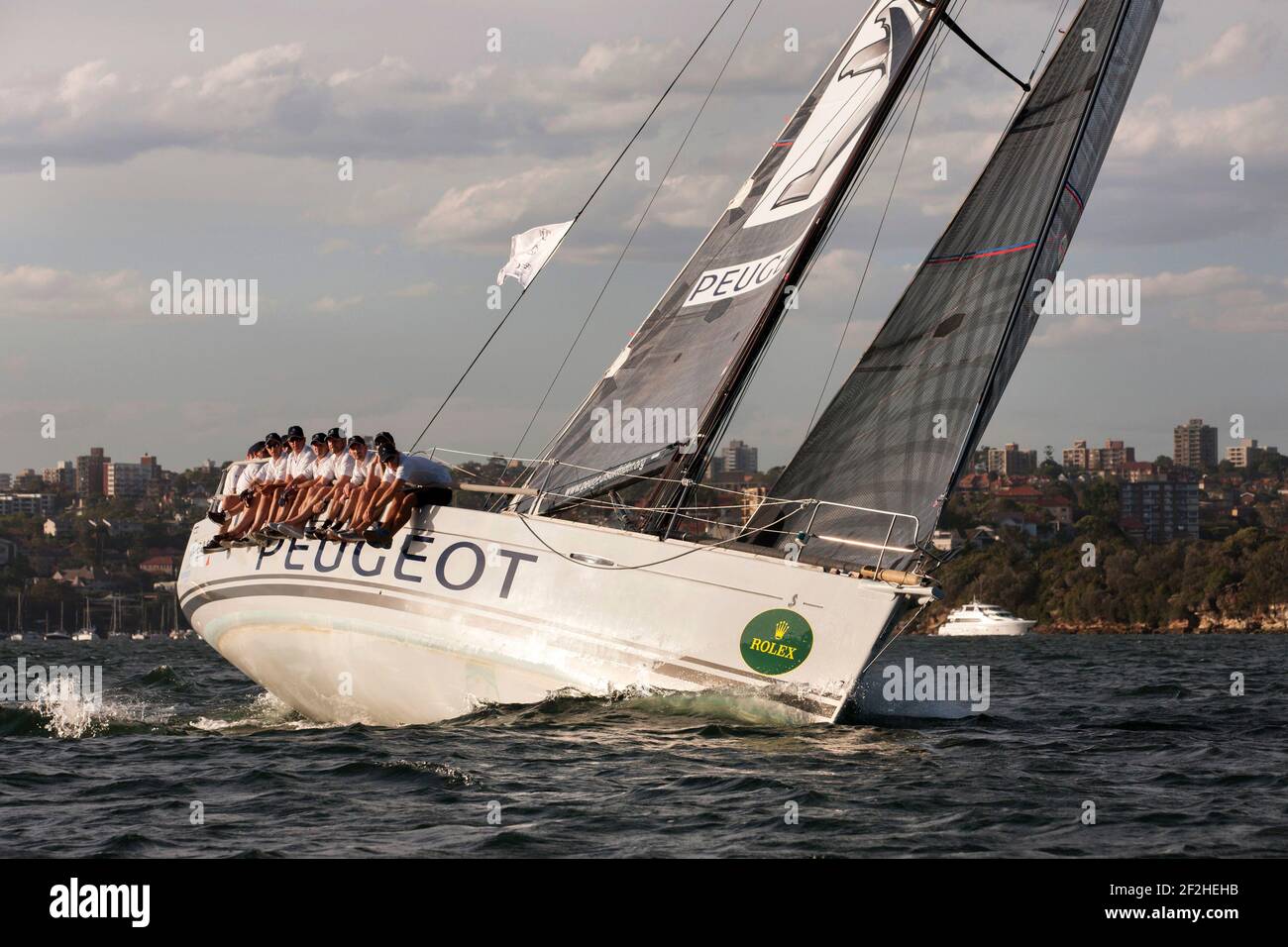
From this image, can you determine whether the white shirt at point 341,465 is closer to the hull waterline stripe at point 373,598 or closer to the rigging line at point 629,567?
the hull waterline stripe at point 373,598

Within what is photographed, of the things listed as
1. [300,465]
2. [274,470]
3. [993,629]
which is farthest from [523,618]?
[993,629]

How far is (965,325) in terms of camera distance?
40.6 ft

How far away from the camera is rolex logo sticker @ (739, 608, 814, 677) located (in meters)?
10.9

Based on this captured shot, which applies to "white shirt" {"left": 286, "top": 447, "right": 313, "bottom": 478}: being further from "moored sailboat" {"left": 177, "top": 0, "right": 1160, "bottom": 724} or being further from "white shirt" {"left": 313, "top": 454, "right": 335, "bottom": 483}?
"moored sailboat" {"left": 177, "top": 0, "right": 1160, "bottom": 724}

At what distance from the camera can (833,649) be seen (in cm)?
1086

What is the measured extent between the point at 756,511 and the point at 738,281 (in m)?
2.01

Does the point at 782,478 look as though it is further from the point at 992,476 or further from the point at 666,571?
the point at 992,476

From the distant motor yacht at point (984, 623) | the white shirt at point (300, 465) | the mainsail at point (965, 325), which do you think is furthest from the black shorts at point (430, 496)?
the distant motor yacht at point (984, 623)

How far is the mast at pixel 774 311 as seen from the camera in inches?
493

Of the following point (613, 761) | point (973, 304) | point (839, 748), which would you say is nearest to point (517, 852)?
point (613, 761)

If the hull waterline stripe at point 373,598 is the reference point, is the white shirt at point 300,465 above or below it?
above

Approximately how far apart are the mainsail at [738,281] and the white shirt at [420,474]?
2.79ft

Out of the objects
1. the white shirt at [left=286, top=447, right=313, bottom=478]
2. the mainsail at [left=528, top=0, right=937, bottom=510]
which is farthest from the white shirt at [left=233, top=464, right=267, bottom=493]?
the mainsail at [left=528, top=0, right=937, bottom=510]
